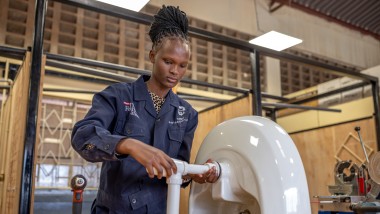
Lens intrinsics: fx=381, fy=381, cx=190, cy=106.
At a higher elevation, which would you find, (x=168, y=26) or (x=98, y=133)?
(x=168, y=26)

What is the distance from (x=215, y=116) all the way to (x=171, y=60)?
10.5 ft

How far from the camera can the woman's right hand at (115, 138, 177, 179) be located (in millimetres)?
1021

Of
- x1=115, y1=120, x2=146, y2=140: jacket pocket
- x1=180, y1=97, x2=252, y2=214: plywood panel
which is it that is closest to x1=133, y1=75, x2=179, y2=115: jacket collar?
x1=115, y1=120, x2=146, y2=140: jacket pocket

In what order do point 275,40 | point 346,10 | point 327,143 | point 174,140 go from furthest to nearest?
1. point 346,10
2. point 327,143
3. point 275,40
4. point 174,140

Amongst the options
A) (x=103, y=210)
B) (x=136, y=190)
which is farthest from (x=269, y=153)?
(x=103, y=210)

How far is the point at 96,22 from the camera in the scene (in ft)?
23.5

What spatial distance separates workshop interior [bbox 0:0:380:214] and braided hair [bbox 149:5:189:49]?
1.24 ft

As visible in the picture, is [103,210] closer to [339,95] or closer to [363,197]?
[363,197]

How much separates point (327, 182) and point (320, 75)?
443 cm

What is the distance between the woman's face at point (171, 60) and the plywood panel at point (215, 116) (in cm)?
237

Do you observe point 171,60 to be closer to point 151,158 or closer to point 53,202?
point 151,158

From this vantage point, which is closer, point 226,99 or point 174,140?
point 174,140

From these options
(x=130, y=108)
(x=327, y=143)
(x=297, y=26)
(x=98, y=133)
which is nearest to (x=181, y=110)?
(x=130, y=108)

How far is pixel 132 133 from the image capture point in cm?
137
